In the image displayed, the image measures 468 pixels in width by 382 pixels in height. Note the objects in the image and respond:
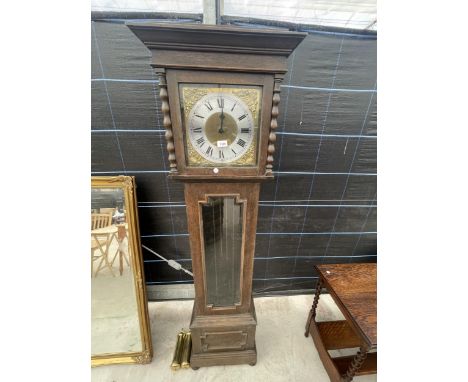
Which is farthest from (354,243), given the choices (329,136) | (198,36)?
(198,36)

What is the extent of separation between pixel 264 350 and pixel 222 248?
2.77ft

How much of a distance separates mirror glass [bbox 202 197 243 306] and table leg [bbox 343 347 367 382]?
620 millimetres

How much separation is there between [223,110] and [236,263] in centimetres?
73

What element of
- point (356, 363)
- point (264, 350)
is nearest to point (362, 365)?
point (356, 363)

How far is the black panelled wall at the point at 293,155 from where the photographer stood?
121 cm

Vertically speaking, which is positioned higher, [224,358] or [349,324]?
[349,324]

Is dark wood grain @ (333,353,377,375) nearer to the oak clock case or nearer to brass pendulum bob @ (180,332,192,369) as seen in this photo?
brass pendulum bob @ (180,332,192,369)

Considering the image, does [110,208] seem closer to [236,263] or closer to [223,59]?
[236,263]

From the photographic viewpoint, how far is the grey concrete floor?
51.4 inches

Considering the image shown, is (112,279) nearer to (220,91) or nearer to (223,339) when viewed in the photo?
(223,339)

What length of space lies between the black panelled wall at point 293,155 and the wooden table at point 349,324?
1.12ft

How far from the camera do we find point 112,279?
1.33 m

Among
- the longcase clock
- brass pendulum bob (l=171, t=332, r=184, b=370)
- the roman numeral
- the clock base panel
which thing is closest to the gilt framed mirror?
brass pendulum bob (l=171, t=332, r=184, b=370)

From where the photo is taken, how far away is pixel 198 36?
30.1 inches
